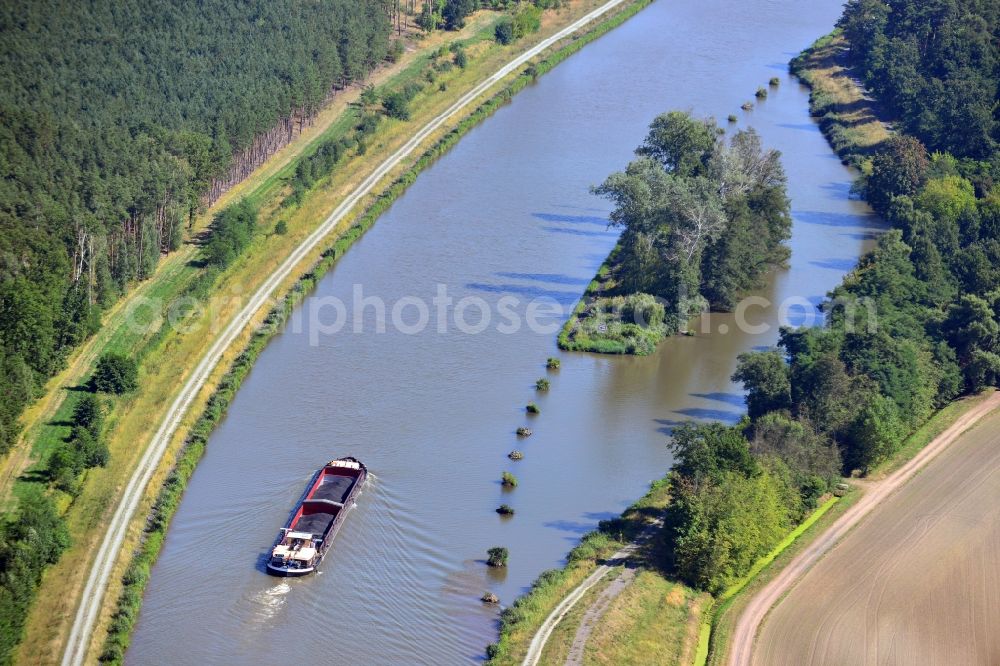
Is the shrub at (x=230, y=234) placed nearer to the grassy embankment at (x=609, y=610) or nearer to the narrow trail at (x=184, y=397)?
the narrow trail at (x=184, y=397)

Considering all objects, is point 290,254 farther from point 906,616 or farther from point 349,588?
point 906,616

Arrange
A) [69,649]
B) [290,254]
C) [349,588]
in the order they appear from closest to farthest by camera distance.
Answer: [69,649] < [349,588] < [290,254]

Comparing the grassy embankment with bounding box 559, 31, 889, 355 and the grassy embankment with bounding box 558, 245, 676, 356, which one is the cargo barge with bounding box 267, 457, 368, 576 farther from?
the grassy embankment with bounding box 559, 31, 889, 355

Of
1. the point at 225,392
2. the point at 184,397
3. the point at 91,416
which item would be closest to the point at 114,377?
the point at 184,397

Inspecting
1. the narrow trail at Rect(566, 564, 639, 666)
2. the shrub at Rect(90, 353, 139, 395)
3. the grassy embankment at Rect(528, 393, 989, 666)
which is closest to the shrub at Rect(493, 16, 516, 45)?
the shrub at Rect(90, 353, 139, 395)

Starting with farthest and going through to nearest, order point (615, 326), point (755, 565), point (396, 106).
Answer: point (396, 106), point (615, 326), point (755, 565)

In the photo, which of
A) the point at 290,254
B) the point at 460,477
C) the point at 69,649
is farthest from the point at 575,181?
the point at 69,649

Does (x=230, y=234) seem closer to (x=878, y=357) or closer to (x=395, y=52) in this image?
(x=878, y=357)

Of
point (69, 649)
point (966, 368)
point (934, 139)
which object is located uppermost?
point (934, 139)
